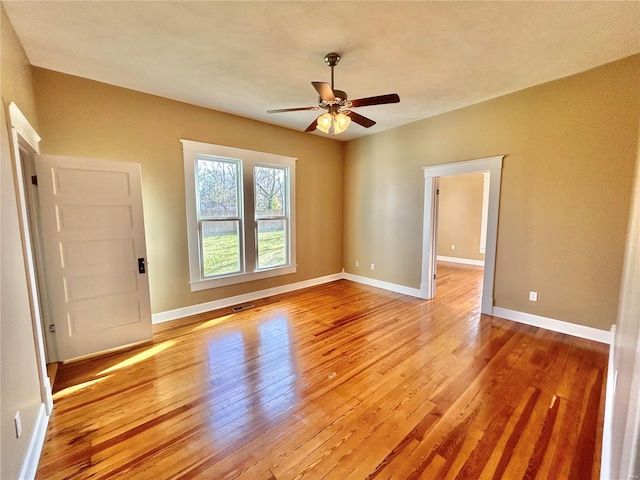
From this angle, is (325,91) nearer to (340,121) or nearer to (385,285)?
(340,121)

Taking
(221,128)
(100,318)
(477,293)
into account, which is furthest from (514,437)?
(221,128)

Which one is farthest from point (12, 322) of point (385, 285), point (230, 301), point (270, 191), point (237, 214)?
point (385, 285)

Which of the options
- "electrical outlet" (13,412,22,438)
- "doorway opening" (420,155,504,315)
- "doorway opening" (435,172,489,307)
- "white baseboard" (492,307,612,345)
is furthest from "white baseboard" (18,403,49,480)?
"doorway opening" (435,172,489,307)

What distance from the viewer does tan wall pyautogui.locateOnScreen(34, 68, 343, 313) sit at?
2.92 m

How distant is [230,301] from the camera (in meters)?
4.34

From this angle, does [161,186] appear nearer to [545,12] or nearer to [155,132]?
[155,132]

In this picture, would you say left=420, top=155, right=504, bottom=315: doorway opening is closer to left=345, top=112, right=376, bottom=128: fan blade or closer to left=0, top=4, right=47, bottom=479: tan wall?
left=345, top=112, right=376, bottom=128: fan blade

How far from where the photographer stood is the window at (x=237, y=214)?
3.92 metres

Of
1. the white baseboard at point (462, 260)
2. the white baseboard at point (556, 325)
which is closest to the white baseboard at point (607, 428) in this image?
the white baseboard at point (556, 325)

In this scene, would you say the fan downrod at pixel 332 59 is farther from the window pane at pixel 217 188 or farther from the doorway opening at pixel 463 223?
the doorway opening at pixel 463 223

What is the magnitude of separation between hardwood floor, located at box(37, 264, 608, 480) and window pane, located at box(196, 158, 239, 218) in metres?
1.75

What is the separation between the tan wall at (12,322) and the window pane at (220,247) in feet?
7.31

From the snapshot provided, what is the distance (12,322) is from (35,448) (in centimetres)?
80

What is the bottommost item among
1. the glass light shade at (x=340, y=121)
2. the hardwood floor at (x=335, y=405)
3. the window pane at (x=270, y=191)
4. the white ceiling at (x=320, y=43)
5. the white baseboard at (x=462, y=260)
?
the hardwood floor at (x=335, y=405)
